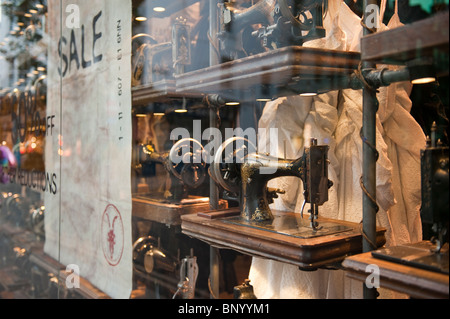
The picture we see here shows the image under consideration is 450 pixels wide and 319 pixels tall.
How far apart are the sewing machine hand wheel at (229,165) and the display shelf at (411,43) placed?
26.1 inches

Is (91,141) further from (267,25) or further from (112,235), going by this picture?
(267,25)

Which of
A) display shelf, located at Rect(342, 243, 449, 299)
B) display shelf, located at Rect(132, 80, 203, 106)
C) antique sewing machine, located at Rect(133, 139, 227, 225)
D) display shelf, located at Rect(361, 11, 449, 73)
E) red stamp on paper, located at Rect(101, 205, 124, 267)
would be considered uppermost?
display shelf, located at Rect(132, 80, 203, 106)

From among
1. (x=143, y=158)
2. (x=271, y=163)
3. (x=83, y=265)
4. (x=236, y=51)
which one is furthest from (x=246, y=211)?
(x=83, y=265)

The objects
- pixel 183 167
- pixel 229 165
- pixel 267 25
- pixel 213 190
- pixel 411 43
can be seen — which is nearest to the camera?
pixel 411 43

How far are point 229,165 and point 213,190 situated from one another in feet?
0.72

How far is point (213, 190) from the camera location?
1617 mm

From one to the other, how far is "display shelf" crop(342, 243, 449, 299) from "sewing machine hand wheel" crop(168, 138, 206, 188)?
902 mm

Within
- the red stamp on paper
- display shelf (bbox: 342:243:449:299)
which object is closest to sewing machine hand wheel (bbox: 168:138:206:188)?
the red stamp on paper

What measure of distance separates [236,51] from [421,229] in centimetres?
80

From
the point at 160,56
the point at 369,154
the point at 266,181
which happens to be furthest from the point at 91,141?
the point at 369,154

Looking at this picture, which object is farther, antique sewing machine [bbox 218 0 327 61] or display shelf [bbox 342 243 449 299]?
antique sewing machine [bbox 218 0 327 61]

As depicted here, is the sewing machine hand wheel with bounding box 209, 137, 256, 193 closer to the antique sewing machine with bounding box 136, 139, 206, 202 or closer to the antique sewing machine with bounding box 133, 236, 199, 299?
the antique sewing machine with bounding box 136, 139, 206, 202

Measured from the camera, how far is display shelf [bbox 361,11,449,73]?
0.70 m

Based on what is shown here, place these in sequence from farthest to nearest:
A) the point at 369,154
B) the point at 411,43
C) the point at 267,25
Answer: the point at 267,25
the point at 369,154
the point at 411,43
